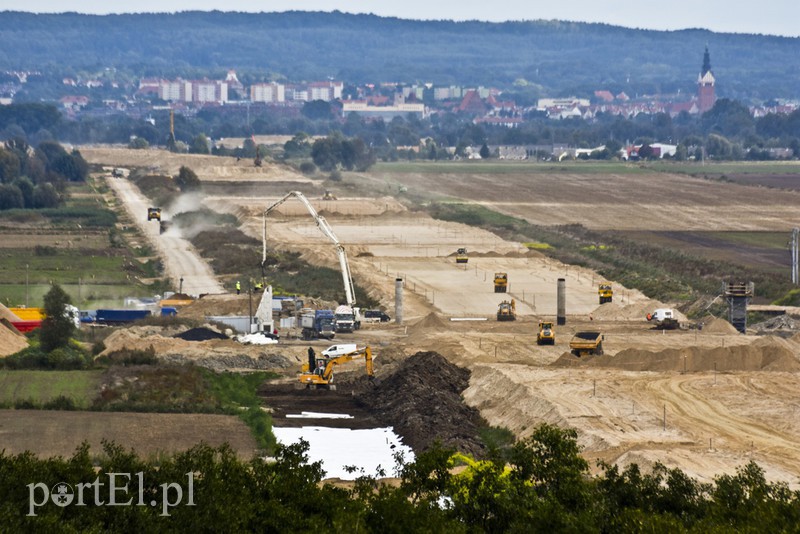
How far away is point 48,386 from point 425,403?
39.1ft

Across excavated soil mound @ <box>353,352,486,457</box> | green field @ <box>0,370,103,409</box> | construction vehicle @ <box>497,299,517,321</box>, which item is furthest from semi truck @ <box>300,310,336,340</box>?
green field @ <box>0,370,103,409</box>

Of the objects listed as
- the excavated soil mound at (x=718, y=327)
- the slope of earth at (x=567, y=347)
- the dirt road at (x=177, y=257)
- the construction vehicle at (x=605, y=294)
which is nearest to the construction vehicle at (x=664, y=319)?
the slope of earth at (x=567, y=347)

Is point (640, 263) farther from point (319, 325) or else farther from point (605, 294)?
point (319, 325)

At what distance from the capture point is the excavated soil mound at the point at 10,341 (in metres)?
57.5

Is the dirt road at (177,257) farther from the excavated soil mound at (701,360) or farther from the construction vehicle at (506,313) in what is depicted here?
the excavated soil mound at (701,360)

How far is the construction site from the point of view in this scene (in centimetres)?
4306

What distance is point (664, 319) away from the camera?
64125mm

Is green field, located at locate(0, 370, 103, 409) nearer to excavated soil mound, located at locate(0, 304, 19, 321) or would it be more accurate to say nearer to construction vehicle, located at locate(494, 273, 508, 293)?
excavated soil mound, located at locate(0, 304, 19, 321)

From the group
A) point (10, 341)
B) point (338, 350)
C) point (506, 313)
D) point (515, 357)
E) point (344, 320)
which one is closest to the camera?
point (338, 350)

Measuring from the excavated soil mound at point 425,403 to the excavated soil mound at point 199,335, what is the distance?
31.4 ft

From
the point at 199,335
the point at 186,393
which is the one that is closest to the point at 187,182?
the point at 199,335

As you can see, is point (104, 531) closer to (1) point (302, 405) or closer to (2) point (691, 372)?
(1) point (302, 405)

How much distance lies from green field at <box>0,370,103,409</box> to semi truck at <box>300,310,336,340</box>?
36.3ft

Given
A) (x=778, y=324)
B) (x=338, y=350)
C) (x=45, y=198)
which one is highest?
(x=338, y=350)
